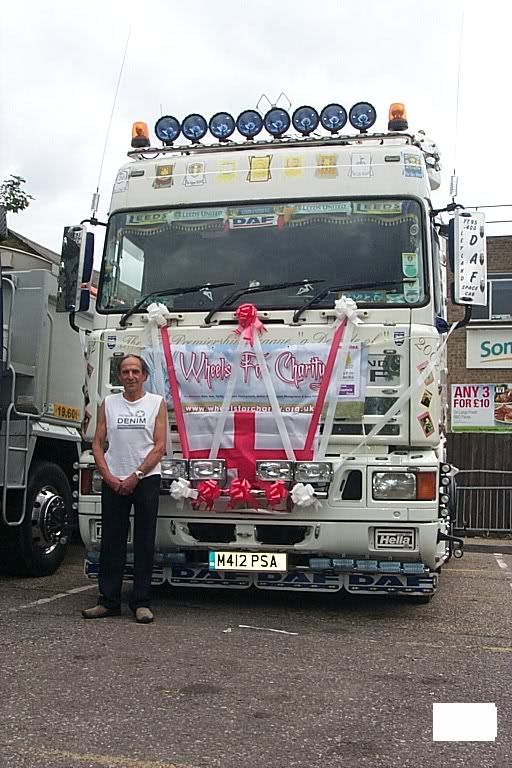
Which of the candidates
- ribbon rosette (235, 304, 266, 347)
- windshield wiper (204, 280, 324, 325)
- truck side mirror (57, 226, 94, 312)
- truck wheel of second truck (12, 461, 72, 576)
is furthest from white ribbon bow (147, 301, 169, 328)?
truck wheel of second truck (12, 461, 72, 576)

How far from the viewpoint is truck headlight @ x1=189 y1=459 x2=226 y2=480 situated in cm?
664

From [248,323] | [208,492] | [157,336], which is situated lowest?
[208,492]

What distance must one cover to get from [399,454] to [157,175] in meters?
2.99

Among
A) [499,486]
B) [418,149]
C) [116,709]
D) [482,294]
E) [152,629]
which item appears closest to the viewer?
[116,709]

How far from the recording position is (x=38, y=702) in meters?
4.50

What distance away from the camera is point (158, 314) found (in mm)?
6949

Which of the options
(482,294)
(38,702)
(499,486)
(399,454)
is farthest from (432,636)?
(499,486)

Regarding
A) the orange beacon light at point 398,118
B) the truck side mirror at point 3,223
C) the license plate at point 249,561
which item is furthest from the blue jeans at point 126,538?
the orange beacon light at point 398,118

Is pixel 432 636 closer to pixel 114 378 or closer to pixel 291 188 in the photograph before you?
pixel 114 378

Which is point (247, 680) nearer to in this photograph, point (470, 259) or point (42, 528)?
point (470, 259)

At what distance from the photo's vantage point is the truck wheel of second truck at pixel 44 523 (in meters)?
8.21

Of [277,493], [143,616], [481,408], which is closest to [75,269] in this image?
[277,493]

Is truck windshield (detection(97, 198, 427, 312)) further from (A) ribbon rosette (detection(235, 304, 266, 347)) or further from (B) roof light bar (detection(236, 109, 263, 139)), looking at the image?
(B) roof light bar (detection(236, 109, 263, 139))

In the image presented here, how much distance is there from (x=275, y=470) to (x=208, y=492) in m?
0.50
